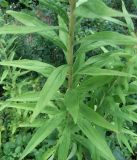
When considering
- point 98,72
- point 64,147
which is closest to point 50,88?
point 98,72

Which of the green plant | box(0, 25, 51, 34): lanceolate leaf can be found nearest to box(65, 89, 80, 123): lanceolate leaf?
the green plant

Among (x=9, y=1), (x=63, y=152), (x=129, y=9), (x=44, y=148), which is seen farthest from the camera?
(x=9, y=1)

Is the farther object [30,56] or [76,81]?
[30,56]

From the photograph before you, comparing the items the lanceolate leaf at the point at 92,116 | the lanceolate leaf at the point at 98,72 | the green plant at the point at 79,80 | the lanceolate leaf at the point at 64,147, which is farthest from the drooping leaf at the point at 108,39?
the lanceolate leaf at the point at 64,147

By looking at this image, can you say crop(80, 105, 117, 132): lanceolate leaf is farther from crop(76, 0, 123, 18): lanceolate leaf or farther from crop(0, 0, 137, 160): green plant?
crop(76, 0, 123, 18): lanceolate leaf

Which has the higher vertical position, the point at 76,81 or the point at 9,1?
the point at 9,1

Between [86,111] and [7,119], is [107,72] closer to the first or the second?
[86,111]

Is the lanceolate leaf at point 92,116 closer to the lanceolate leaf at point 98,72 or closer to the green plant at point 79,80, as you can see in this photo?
the green plant at point 79,80

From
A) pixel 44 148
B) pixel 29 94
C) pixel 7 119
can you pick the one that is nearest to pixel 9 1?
pixel 7 119
